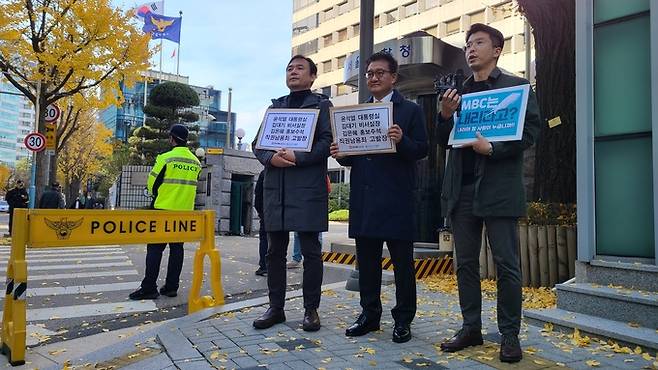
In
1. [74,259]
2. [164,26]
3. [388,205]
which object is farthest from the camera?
[164,26]

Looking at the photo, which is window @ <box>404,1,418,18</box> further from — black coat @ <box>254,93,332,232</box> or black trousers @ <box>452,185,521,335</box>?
black trousers @ <box>452,185,521,335</box>

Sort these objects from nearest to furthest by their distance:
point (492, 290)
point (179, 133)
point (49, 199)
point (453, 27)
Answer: point (492, 290)
point (179, 133)
point (49, 199)
point (453, 27)

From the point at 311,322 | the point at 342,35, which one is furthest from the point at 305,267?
the point at 342,35

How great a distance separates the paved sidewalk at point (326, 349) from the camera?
3.42 metres

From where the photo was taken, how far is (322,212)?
14.4 ft

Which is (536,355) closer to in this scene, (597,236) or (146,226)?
(597,236)

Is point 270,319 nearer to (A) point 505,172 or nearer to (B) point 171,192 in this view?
(A) point 505,172

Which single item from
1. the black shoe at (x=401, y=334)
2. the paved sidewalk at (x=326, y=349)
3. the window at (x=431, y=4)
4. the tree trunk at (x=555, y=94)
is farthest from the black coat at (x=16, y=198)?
the window at (x=431, y=4)

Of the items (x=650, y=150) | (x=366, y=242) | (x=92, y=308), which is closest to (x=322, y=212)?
(x=366, y=242)

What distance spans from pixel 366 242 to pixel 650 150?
2.54 metres

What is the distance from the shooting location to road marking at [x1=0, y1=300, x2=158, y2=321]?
559cm

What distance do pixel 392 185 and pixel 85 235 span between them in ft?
8.37

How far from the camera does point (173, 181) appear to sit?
648 cm

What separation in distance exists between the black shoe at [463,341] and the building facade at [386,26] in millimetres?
32848
